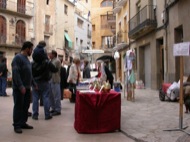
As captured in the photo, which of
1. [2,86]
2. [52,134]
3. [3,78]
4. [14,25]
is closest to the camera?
[52,134]

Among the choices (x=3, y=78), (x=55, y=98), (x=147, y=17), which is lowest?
(x=55, y=98)

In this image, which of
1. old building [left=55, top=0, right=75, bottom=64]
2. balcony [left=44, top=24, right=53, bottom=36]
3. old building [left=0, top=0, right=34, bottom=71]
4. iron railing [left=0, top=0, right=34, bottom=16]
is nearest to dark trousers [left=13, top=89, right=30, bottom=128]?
old building [left=0, top=0, right=34, bottom=71]

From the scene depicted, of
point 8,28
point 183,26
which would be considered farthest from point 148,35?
point 8,28

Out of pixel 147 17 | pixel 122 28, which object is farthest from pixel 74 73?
pixel 122 28

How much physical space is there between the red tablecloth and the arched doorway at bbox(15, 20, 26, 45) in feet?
113

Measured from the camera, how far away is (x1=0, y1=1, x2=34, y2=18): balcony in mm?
38681

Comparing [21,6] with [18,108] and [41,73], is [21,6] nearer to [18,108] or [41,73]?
[41,73]

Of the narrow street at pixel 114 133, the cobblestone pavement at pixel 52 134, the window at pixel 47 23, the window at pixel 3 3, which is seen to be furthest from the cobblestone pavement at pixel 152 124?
the window at pixel 47 23

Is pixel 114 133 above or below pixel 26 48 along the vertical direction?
below

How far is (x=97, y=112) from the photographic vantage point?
21.4 feet

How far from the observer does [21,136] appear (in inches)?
243

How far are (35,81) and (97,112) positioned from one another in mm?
2113

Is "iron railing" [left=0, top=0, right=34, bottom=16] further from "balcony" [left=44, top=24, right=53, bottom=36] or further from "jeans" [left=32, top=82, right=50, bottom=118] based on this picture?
"jeans" [left=32, top=82, right=50, bottom=118]

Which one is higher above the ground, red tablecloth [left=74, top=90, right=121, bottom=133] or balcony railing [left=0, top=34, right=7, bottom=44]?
balcony railing [left=0, top=34, right=7, bottom=44]
